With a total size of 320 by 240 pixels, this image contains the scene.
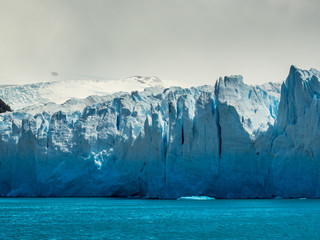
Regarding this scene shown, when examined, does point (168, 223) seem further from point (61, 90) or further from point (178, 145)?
point (61, 90)

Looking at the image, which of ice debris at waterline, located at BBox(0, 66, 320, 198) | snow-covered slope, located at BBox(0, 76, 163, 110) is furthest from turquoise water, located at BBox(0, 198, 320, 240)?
snow-covered slope, located at BBox(0, 76, 163, 110)

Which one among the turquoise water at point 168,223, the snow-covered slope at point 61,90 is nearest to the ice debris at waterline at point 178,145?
the turquoise water at point 168,223

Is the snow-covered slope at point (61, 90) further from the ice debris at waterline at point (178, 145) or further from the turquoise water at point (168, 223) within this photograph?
the turquoise water at point (168, 223)

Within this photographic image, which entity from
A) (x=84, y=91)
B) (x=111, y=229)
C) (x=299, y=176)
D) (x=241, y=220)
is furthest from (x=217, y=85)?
(x=84, y=91)

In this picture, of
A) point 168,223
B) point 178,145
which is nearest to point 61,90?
point 178,145

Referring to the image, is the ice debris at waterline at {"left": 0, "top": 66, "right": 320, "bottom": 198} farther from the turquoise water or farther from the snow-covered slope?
the snow-covered slope

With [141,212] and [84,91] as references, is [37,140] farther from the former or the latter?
[84,91]

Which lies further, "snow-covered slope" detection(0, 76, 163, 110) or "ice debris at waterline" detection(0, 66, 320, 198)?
"snow-covered slope" detection(0, 76, 163, 110)
